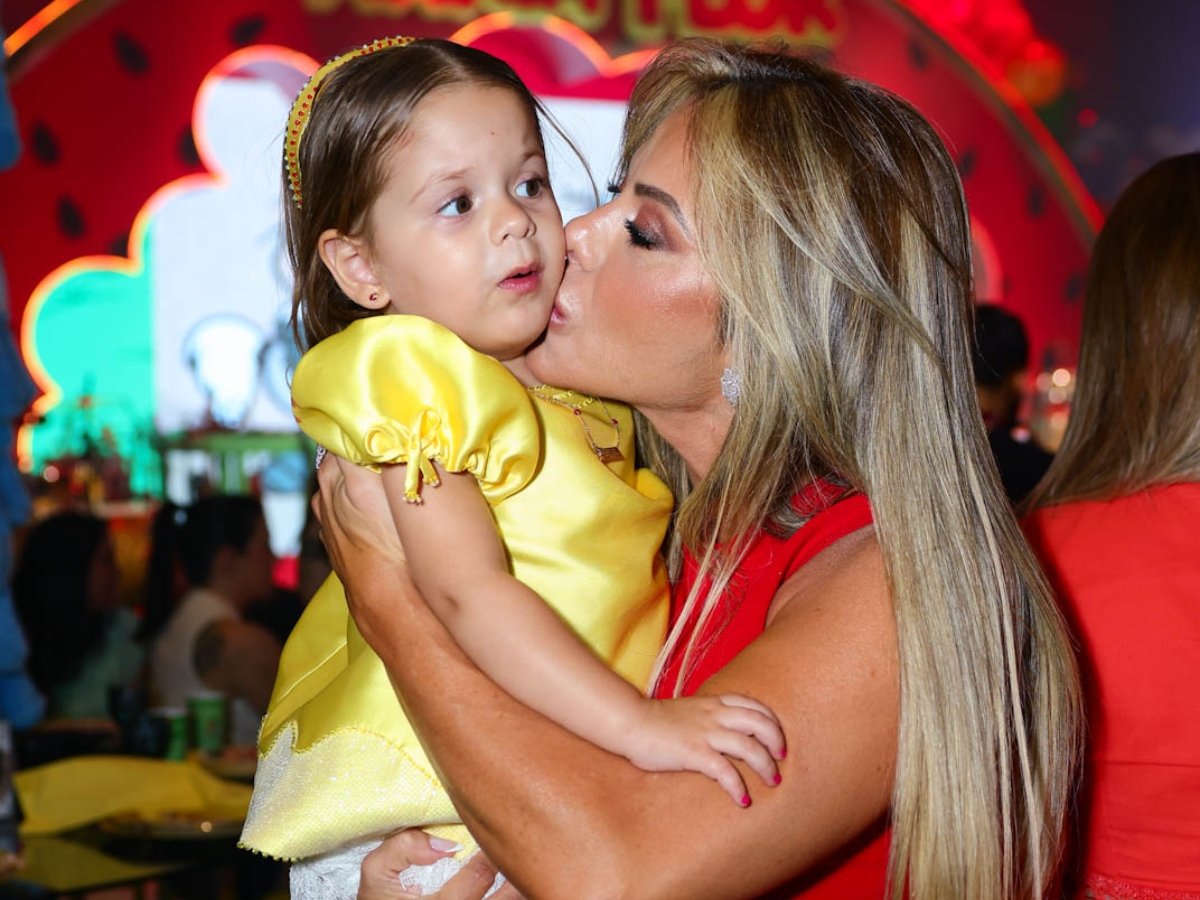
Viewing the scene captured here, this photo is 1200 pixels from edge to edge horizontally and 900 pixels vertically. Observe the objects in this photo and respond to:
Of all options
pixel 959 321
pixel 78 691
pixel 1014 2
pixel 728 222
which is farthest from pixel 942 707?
pixel 1014 2

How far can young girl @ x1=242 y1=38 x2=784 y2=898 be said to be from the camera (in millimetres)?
1627

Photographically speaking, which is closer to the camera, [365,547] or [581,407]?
[365,547]

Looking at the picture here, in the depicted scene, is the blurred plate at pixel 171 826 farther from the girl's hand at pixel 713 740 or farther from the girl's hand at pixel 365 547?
the girl's hand at pixel 713 740

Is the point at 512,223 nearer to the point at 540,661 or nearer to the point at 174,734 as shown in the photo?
the point at 540,661

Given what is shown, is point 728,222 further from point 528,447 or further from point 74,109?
point 74,109

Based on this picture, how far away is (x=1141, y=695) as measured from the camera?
216 cm

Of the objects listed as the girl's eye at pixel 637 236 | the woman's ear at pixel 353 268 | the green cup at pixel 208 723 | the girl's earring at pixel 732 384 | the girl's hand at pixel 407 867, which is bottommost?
the green cup at pixel 208 723

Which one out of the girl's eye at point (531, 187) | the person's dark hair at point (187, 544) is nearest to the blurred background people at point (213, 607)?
the person's dark hair at point (187, 544)

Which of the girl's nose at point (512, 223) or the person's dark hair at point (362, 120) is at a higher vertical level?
the person's dark hair at point (362, 120)

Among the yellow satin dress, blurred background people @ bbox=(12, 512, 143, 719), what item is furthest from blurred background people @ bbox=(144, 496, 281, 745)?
the yellow satin dress

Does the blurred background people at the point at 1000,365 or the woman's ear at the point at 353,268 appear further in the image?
the blurred background people at the point at 1000,365

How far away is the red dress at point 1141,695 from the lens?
214cm

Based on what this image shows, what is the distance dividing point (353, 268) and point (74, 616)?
3.10 m

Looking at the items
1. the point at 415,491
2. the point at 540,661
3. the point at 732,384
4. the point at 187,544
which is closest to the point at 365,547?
the point at 415,491
